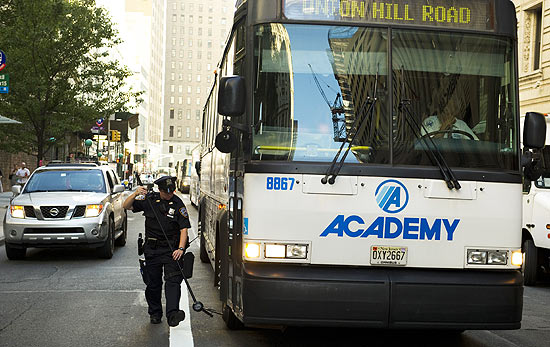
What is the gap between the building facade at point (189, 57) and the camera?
569ft

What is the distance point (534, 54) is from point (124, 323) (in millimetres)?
21748

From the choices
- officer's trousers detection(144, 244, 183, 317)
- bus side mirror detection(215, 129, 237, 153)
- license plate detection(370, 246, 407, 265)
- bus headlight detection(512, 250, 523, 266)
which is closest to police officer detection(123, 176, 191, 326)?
officer's trousers detection(144, 244, 183, 317)

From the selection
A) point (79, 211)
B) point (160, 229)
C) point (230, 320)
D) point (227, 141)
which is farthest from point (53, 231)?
point (227, 141)

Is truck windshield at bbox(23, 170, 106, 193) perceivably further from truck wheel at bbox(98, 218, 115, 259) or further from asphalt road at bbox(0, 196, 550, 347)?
asphalt road at bbox(0, 196, 550, 347)

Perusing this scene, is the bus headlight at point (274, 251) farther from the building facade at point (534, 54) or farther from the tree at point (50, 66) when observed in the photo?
the tree at point (50, 66)

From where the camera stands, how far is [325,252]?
5.97 meters

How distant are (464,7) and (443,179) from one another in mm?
1537

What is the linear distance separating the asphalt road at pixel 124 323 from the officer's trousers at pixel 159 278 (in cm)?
25

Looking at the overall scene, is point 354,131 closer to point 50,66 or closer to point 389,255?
point 389,255

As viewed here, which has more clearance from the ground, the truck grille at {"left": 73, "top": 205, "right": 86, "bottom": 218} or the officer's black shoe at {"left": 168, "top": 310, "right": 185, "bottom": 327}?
the truck grille at {"left": 73, "top": 205, "right": 86, "bottom": 218}

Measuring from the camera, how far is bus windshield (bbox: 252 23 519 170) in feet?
19.9

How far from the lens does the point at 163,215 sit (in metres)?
7.81

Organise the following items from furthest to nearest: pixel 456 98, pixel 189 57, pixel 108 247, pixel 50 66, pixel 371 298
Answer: pixel 189 57 < pixel 50 66 < pixel 108 247 < pixel 456 98 < pixel 371 298

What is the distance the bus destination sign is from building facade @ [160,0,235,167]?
167904mm
